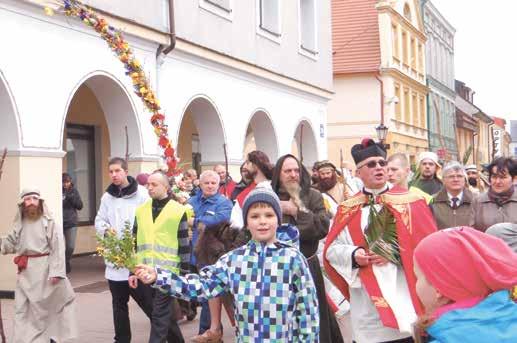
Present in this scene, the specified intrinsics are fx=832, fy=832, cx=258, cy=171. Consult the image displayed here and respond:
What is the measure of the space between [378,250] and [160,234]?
309cm

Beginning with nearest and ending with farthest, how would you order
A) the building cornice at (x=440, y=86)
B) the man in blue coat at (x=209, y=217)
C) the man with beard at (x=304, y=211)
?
the man with beard at (x=304, y=211) < the man in blue coat at (x=209, y=217) < the building cornice at (x=440, y=86)

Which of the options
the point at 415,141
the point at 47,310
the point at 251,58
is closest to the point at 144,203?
the point at 47,310

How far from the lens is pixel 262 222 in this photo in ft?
16.0

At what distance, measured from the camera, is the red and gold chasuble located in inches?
211

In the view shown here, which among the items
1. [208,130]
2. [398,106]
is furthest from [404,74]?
[208,130]

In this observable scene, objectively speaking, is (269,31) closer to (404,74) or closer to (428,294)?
(428,294)

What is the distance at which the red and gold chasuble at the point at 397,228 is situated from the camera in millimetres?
5352

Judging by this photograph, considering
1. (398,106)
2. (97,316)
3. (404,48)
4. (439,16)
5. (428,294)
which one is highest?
(439,16)

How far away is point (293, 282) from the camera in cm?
485

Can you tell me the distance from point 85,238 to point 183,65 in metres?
4.59

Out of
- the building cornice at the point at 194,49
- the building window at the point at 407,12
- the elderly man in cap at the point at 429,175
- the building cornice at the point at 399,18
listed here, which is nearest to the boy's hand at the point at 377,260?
the elderly man in cap at the point at 429,175

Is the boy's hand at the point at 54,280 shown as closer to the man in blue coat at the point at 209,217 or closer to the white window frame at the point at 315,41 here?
the man in blue coat at the point at 209,217

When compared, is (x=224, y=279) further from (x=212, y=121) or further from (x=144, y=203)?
(x=212, y=121)

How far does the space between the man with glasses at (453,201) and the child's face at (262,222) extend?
10.6 ft
